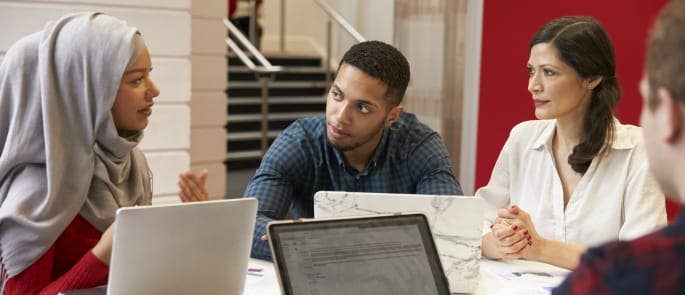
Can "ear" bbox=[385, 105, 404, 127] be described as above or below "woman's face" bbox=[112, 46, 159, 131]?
below

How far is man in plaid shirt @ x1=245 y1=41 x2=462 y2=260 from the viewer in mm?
2334

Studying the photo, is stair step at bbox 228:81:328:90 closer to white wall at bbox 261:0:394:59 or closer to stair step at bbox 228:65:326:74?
stair step at bbox 228:65:326:74

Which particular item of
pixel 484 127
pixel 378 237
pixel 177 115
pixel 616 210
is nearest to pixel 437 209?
pixel 378 237

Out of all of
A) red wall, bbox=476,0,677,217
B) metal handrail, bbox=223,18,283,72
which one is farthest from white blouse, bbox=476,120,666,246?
metal handrail, bbox=223,18,283,72

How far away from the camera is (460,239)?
1.85 meters

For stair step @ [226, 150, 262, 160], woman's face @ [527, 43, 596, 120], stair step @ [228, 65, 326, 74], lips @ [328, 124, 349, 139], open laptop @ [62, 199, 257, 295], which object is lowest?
stair step @ [226, 150, 262, 160]

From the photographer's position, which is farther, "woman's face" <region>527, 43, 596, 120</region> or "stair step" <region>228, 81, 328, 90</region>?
"stair step" <region>228, 81, 328, 90</region>

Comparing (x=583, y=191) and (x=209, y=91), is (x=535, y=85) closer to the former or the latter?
(x=583, y=191)

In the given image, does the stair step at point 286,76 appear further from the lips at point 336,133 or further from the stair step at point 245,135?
the lips at point 336,133

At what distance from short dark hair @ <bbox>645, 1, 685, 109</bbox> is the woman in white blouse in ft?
5.12

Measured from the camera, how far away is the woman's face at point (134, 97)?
198cm

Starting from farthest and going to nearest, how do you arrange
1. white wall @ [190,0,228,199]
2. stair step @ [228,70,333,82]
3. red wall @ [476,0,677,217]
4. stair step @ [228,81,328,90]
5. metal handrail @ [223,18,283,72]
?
stair step @ [228,70,333,82]
stair step @ [228,81,328,90]
metal handrail @ [223,18,283,72]
white wall @ [190,0,228,199]
red wall @ [476,0,677,217]

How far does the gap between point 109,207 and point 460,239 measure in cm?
85

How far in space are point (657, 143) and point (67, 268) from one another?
4.89ft
